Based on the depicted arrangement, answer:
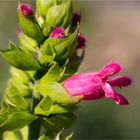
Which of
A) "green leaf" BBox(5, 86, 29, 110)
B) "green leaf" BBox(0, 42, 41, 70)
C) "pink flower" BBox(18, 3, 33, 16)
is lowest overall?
"green leaf" BBox(5, 86, 29, 110)

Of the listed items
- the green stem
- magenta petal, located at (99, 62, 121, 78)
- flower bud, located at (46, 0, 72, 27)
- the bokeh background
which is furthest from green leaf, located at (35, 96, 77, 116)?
the bokeh background

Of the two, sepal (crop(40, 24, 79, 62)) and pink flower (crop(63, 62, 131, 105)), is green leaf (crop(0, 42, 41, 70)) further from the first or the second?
pink flower (crop(63, 62, 131, 105))

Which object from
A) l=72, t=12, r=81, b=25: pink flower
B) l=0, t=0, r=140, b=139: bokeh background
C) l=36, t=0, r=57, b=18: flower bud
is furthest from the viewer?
l=0, t=0, r=140, b=139: bokeh background

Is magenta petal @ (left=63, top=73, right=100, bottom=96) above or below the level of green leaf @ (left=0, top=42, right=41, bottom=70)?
below

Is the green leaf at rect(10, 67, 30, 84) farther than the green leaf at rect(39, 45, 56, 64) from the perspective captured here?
Yes

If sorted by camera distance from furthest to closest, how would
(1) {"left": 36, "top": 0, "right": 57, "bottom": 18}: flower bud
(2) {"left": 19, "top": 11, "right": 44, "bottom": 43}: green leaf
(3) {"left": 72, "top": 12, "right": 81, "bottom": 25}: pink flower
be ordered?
(3) {"left": 72, "top": 12, "right": 81, "bottom": 25}: pink flower → (1) {"left": 36, "top": 0, "right": 57, "bottom": 18}: flower bud → (2) {"left": 19, "top": 11, "right": 44, "bottom": 43}: green leaf

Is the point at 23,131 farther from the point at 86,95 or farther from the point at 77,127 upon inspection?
the point at 77,127

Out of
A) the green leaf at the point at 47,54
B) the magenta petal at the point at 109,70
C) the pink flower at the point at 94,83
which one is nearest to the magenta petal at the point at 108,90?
the pink flower at the point at 94,83

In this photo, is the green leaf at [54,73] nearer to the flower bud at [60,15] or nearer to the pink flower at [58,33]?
the pink flower at [58,33]

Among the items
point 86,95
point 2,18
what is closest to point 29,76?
point 86,95
